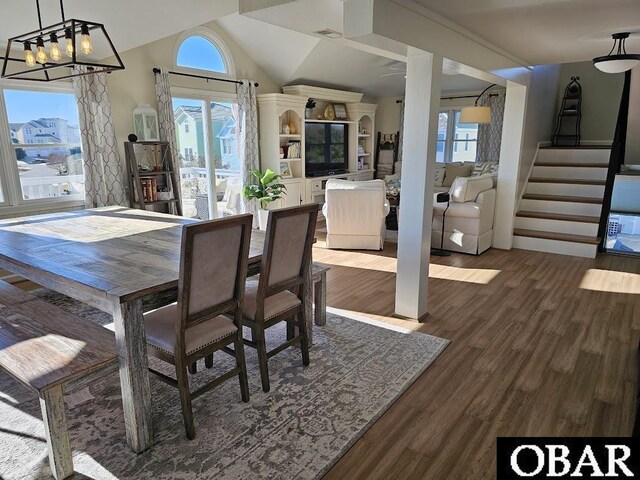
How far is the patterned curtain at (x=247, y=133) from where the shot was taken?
6441 mm

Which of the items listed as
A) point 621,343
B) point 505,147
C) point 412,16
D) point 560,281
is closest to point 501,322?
point 621,343

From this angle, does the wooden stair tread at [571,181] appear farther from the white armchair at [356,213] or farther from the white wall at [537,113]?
the white armchair at [356,213]

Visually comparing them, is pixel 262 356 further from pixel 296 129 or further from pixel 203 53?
pixel 296 129

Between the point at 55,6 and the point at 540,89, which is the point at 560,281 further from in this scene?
the point at 55,6

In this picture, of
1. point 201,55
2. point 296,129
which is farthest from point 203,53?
point 296,129

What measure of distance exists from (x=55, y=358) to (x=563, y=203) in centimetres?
624

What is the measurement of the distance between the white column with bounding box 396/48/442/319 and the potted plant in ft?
10.7

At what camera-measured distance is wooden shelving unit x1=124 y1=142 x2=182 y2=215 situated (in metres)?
5.05

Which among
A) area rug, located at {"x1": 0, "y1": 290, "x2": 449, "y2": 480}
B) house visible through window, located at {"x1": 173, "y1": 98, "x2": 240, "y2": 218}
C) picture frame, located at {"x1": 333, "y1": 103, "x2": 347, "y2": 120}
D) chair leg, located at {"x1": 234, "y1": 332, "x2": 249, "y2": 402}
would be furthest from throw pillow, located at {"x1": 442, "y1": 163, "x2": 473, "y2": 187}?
chair leg, located at {"x1": 234, "y1": 332, "x2": 249, "y2": 402}

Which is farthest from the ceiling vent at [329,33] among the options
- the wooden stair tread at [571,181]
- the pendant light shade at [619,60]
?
the wooden stair tread at [571,181]

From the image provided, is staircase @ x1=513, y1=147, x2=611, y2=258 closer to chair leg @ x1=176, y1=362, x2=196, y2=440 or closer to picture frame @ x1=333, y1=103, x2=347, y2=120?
picture frame @ x1=333, y1=103, x2=347, y2=120

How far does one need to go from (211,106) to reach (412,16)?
13.3 feet

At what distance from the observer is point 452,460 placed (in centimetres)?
202

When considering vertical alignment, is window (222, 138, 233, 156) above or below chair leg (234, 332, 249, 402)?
above
